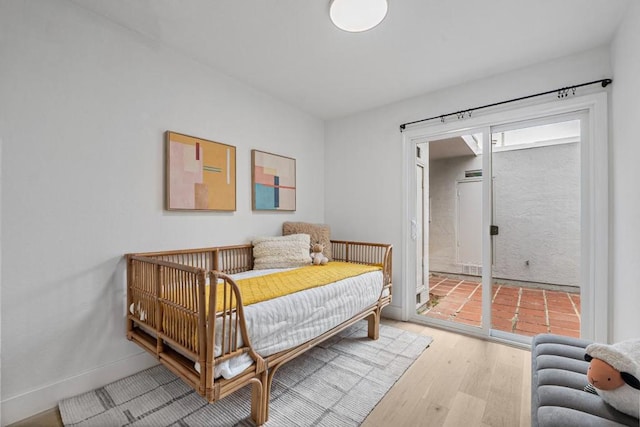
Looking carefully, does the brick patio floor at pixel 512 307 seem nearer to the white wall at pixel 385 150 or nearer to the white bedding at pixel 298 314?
the white wall at pixel 385 150

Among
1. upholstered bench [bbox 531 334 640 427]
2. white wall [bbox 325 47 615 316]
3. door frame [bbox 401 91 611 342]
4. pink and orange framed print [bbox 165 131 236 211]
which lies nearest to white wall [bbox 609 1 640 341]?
door frame [bbox 401 91 611 342]

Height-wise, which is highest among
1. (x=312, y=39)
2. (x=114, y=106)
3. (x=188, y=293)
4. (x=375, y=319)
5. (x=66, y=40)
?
(x=312, y=39)

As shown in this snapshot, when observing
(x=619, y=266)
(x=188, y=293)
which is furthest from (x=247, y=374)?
(x=619, y=266)

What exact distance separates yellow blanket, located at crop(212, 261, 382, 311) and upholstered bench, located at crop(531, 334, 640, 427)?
4.14 feet

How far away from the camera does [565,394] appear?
1055mm

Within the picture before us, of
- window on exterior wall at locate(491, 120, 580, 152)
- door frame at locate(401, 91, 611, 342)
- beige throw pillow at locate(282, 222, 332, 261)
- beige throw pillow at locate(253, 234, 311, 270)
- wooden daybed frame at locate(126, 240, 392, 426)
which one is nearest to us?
wooden daybed frame at locate(126, 240, 392, 426)

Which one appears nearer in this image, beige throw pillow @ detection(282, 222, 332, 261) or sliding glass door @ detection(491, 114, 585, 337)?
sliding glass door @ detection(491, 114, 585, 337)

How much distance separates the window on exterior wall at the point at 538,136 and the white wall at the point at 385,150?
32cm

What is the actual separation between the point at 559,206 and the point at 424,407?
2.02 metres

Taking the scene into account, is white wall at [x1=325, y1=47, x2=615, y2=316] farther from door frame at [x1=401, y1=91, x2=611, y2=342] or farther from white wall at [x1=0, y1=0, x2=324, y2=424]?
white wall at [x1=0, y1=0, x2=324, y2=424]

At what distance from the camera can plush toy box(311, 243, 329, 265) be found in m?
2.77

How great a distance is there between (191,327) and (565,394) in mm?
1582

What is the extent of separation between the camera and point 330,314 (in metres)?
2.02

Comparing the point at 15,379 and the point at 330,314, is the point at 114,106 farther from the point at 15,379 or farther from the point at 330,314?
the point at 330,314
